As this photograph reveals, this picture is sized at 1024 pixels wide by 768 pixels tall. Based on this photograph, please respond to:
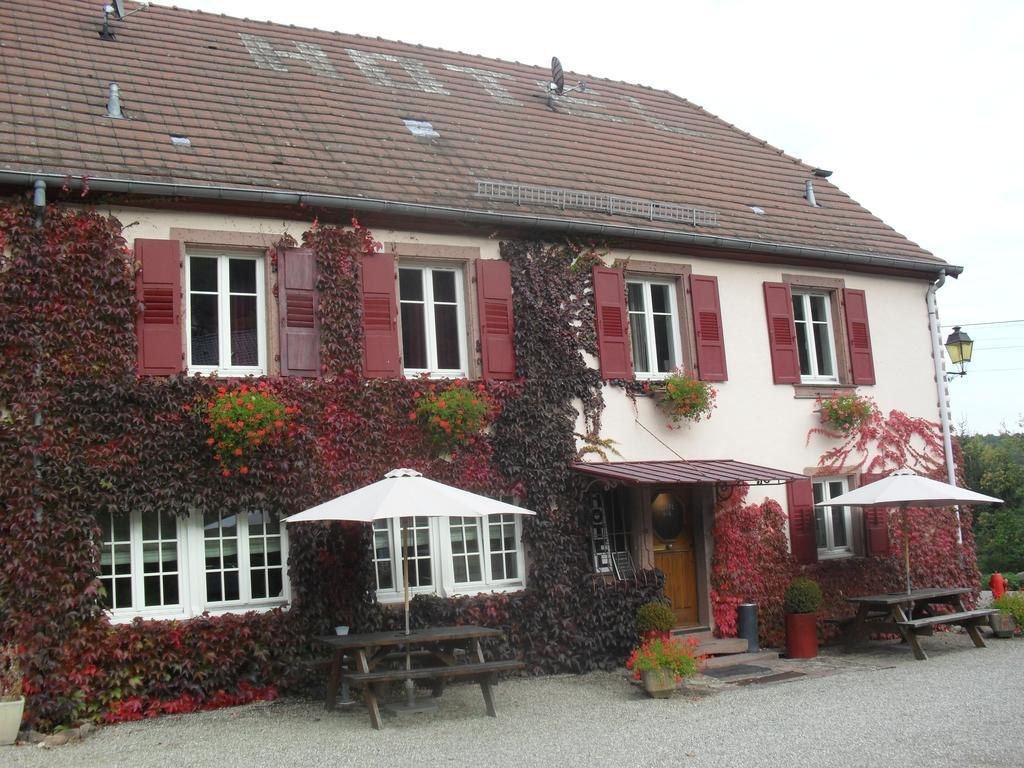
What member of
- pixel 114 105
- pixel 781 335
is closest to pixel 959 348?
pixel 781 335

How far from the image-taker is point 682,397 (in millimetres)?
12391

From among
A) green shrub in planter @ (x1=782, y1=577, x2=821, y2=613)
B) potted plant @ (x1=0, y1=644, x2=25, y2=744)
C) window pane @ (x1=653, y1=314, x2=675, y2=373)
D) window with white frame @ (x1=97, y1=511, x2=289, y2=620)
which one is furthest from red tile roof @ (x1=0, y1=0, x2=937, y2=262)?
green shrub in planter @ (x1=782, y1=577, x2=821, y2=613)

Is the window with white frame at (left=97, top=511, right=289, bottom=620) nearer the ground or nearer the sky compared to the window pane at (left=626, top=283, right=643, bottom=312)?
nearer the ground

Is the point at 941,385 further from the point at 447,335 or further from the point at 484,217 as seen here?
the point at 447,335

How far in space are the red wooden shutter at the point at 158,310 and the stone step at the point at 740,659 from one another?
20.9 ft

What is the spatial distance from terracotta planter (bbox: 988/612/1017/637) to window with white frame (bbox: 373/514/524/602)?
6.21 m

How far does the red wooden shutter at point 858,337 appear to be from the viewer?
14273mm

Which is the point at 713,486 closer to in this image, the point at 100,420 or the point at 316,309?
the point at 316,309

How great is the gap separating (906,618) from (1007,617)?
1846 mm

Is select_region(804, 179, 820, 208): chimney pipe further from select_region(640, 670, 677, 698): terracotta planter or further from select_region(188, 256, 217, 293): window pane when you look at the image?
select_region(188, 256, 217, 293): window pane

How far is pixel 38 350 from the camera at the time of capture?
941 centimetres

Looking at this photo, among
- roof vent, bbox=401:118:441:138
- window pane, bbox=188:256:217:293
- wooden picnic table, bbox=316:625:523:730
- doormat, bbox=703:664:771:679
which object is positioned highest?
roof vent, bbox=401:118:441:138

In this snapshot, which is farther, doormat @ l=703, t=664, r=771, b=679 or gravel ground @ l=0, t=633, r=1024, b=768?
doormat @ l=703, t=664, r=771, b=679

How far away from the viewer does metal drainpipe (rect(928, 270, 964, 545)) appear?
14.9 meters
